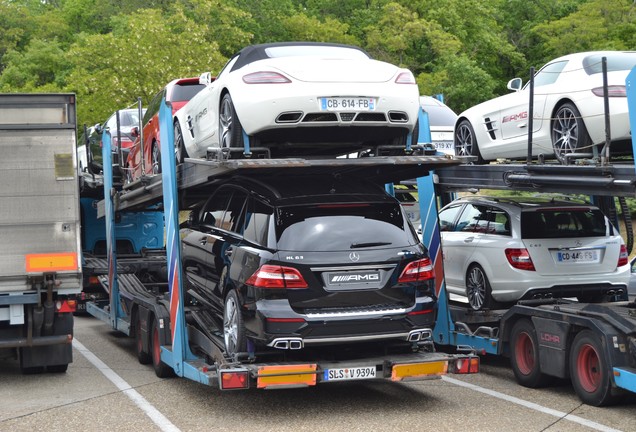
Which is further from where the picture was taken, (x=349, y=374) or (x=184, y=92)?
(x=184, y=92)

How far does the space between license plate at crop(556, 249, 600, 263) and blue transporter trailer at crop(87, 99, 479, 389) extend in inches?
57.3

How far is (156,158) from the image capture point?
12164 mm

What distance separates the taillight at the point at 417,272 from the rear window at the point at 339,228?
22cm

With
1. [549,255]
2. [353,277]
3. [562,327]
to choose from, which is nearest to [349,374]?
[353,277]

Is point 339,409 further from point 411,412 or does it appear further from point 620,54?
point 620,54

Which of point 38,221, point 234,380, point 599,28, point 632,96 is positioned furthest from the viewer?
point 599,28

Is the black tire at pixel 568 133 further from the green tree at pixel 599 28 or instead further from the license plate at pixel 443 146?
the green tree at pixel 599 28

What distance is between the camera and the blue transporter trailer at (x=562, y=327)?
793 cm

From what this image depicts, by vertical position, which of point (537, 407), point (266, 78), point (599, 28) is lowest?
point (537, 407)

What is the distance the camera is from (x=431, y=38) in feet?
155

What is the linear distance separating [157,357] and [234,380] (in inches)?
113

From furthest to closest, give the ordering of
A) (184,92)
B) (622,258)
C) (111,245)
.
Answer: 1. (111,245)
2. (184,92)
3. (622,258)

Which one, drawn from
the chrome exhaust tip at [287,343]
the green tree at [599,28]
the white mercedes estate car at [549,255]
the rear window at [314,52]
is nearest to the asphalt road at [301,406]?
the chrome exhaust tip at [287,343]

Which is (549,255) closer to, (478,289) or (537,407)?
(478,289)
